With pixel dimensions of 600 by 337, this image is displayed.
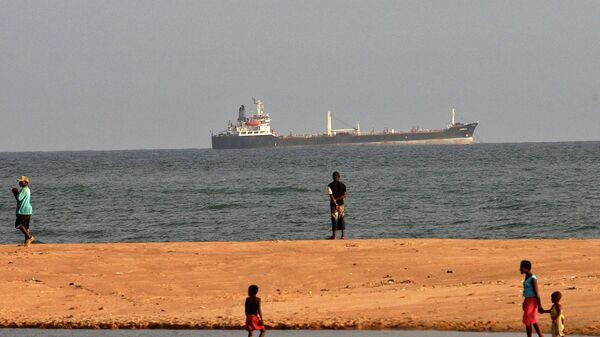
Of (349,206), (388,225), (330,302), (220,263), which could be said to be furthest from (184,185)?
(330,302)

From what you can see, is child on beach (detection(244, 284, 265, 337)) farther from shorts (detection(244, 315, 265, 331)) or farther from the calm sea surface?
the calm sea surface

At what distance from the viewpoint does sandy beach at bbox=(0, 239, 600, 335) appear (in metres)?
15.1

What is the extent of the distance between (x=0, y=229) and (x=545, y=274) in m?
23.4

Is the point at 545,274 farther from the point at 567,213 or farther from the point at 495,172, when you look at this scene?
the point at 495,172

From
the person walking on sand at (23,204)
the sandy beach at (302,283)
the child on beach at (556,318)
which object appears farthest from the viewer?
the person walking on sand at (23,204)

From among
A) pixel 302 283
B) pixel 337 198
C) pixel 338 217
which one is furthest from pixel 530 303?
pixel 338 217

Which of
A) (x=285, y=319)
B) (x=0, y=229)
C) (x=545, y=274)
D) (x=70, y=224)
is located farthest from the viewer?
(x=70, y=224)

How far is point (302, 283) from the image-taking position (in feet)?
60.2

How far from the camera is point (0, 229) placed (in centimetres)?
3675

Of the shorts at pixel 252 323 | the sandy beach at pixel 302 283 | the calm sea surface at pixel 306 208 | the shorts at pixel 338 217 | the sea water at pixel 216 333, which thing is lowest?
the calm sea surface at pixel 306 208

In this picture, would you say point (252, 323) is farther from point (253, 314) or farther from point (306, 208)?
point (306, 208)

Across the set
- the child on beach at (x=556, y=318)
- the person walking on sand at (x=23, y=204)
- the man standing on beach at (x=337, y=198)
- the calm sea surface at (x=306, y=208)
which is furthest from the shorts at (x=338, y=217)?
the child on beach at (x=556, y=318)

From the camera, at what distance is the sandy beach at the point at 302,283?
1507cm

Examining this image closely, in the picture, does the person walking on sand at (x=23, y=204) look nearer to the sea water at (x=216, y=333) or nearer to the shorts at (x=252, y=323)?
the sea water at (x=216, y=333)
